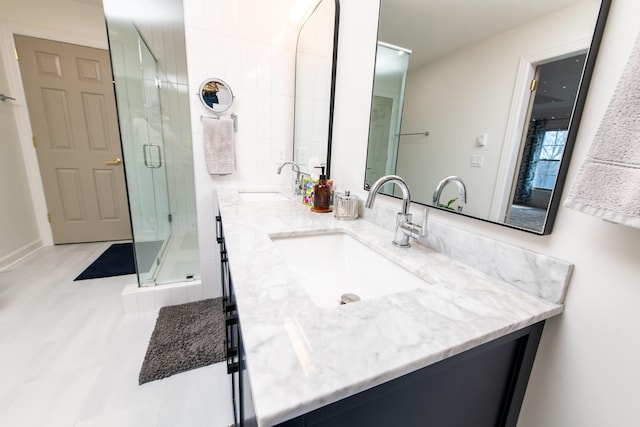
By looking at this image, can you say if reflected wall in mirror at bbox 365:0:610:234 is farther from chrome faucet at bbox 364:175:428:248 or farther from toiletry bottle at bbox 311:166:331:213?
toiletry bottle at bbox 311:166:331:213

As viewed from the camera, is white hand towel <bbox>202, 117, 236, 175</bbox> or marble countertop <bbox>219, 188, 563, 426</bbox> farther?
white hand towel <bbox>202, 117, 236, 175</bbox>

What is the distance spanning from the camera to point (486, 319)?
46 centimetres

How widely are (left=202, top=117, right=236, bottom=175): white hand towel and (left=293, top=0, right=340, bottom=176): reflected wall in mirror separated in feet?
1.49

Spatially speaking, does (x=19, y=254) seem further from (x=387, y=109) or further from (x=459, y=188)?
(x=459, y=188)

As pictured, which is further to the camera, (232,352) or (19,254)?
(19,254)

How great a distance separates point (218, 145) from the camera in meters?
1.64

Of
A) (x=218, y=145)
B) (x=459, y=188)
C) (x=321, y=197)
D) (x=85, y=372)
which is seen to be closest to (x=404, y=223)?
(x=459, y=188)

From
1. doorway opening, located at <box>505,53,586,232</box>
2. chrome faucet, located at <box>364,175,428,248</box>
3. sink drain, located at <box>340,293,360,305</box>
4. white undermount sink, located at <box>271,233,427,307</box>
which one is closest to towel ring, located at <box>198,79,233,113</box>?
white undermount sink, located at <box>271,233,427,307</box>

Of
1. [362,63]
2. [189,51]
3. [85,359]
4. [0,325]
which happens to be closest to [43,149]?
[0,325]

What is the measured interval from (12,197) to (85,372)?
2.21m

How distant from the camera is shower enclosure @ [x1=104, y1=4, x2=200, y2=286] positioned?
5.50 ft

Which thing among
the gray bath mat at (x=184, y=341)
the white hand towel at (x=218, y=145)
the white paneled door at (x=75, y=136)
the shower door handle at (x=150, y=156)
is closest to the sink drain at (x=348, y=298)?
the gray bath mat at (x=184, y=341)

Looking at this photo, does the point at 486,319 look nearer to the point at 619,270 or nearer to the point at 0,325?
the point at 619,270

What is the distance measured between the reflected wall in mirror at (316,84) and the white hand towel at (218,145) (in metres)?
0.46
